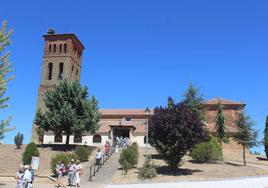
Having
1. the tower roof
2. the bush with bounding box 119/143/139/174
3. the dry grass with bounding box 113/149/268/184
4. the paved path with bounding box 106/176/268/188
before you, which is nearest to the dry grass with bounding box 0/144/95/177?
the bush with bounding box 119/143/139/174

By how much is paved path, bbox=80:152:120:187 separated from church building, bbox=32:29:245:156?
18974mm

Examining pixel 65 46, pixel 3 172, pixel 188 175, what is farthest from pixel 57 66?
pixel 188 175

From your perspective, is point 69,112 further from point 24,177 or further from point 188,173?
point 24,177

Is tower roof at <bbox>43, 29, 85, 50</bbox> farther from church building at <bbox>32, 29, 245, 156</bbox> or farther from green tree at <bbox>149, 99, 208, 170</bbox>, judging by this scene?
green tree at <bbox>149, 99, 208, 170</bbox>

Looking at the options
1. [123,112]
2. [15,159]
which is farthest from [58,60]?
[15,159]

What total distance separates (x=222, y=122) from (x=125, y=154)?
48.8 feet

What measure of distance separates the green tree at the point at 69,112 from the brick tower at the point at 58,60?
13253 mm

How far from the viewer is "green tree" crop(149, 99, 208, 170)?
931 inches

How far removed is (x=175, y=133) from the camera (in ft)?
76.9

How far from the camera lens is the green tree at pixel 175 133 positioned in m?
23.6

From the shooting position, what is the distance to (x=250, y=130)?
102 ft

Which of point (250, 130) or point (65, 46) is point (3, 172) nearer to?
point (250, 130)

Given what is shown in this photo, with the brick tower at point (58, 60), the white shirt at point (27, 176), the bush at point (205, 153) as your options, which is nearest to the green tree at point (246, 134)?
the bush at point (205, 153)

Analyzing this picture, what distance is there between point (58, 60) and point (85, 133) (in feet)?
40.8
